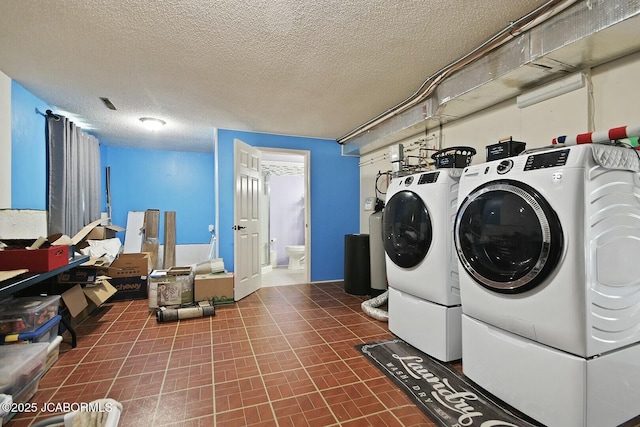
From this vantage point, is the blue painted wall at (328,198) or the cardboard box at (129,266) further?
the blue painted wall at (328,198)

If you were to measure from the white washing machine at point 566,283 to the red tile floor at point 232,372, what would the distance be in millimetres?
598

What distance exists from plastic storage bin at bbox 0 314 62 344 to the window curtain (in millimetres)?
1733

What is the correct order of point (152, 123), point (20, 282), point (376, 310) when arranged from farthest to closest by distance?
point (152, 123) < point (376, 310) < point (20, 282)

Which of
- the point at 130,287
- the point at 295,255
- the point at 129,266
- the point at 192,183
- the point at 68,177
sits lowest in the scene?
the point at 130,287

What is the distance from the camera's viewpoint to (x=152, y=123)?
3.77 meters

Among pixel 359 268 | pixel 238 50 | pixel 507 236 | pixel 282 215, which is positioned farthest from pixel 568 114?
pixel 282 215

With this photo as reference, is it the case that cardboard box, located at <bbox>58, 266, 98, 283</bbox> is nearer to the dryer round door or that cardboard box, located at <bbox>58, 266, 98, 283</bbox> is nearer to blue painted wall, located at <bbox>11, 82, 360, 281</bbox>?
blue painted wall, located at <bbox>11, 82, 360, 281</bbox>

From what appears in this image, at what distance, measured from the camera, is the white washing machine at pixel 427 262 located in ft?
6.48

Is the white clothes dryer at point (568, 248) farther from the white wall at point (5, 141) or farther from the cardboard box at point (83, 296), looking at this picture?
the white wall at point (5, 141)

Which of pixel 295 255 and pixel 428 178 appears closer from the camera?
pixel 428 178

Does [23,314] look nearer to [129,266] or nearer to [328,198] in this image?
[129,266]

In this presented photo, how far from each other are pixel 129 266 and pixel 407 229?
11.1ft

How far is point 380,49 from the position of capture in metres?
2.05

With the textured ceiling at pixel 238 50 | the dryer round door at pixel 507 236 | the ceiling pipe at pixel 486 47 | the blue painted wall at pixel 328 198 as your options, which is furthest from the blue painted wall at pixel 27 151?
the dryer round door at pixel 507 236
